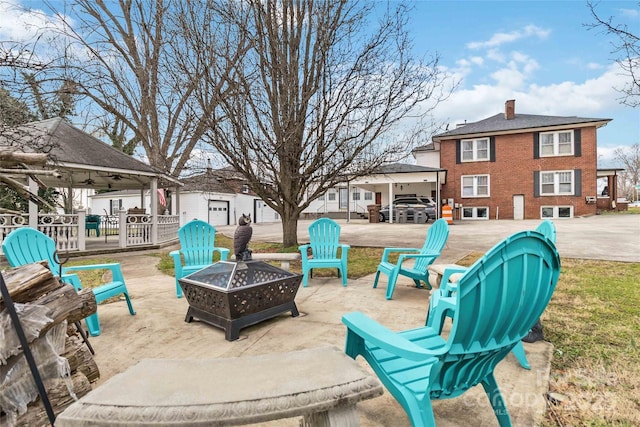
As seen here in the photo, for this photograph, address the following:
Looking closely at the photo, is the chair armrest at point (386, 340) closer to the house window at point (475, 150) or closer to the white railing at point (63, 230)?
the white railing at point (63, 230)

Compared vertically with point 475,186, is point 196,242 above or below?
below

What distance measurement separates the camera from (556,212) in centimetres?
1925

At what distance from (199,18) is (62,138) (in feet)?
20.2

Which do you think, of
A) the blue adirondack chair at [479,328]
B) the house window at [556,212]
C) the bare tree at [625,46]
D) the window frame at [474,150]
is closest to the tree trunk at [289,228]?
the bare tree at [625,46]

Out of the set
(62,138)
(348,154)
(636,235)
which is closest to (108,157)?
(62,138)

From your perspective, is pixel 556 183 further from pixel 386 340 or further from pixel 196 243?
pixel 386 340

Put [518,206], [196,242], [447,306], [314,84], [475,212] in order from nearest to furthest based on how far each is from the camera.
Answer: [447,306] < [196,242] < [314,84] < [518,206] < [475,212]

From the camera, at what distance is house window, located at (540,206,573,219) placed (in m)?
19.1

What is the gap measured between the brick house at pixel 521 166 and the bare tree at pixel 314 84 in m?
15.3

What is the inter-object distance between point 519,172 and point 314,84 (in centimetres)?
1769

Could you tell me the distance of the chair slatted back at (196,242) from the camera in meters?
4.61

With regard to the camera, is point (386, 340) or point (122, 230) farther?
point (122, 230)

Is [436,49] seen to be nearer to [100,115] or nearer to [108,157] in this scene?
[108,157]

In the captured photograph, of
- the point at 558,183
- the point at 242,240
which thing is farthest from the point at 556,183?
the point at 242,240
